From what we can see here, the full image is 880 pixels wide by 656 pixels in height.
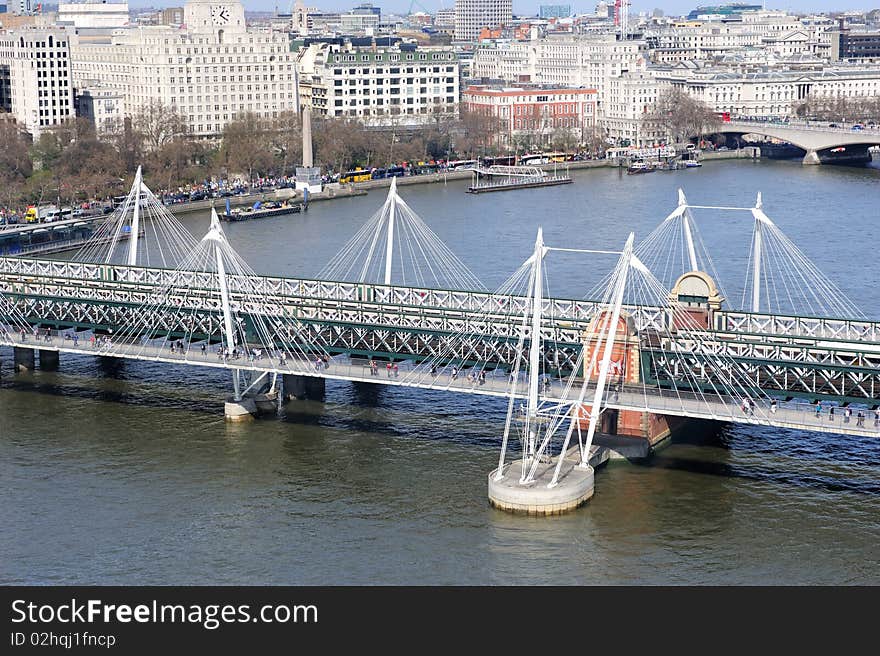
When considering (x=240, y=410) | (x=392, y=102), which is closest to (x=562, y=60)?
(x=392, y=102)

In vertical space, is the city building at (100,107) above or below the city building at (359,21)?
below

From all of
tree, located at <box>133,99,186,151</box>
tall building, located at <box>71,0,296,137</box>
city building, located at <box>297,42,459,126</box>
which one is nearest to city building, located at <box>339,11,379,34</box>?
city building, located at <box>297,42,459,126</box>

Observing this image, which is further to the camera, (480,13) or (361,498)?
(480,13)

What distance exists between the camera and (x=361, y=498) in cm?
2005

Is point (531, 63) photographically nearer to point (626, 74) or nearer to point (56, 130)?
point (626, 74)

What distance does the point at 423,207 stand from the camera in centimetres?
4844

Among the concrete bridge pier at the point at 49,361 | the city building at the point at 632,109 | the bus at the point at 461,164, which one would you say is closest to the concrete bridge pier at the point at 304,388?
the concrete bridge pier at the point at 49,361

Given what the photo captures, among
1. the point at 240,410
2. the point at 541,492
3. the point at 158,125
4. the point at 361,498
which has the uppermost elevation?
the point at 158,125

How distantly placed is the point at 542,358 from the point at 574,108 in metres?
49.0

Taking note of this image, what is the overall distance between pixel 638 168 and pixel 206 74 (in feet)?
58.4

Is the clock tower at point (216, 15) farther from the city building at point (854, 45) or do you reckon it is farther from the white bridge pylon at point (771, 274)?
the city building at point (854, 45)

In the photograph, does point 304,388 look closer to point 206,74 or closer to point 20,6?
point 206,74

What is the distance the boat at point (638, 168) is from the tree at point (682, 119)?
791cm

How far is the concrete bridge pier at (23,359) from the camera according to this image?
2647 centimetres
